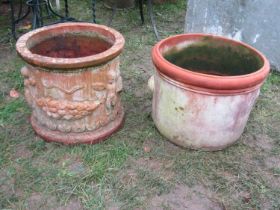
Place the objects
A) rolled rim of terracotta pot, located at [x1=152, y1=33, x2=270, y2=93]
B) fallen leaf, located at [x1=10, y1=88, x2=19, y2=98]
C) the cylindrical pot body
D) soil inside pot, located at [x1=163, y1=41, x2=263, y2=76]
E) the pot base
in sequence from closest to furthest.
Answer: rolled rim of terracotta pot, located at [x1=152, y1=33, x2=270, y2=93] < the pot base < soil inside pot, located at [x1=163, y1=41, x2=263, y2=76] < fallen leaf, located at [x1=10, y1=88, x2=19, y2=98] < the cylindrical pot body

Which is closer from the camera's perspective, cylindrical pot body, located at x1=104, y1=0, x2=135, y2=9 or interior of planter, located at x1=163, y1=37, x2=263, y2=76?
interior of planter, located at x1=163, y1=37, x2=263, y2=76

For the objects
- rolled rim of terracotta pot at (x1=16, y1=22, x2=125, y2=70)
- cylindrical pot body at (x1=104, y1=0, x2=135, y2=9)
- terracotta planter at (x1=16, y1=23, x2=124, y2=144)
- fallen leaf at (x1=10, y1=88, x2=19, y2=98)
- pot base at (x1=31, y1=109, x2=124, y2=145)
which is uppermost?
rolled rim of terracotta pot at (x1=16, y1=22, x2=125, y2=70)

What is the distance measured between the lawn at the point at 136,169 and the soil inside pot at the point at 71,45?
1.89 ft

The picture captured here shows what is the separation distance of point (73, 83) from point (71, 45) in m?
0.66

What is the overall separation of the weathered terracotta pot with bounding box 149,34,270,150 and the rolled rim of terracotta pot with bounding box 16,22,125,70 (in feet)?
1.04

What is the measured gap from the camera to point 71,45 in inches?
112

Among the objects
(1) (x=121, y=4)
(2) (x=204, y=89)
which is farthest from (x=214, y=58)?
(1) (x=121, y=4)

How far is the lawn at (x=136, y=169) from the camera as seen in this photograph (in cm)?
220

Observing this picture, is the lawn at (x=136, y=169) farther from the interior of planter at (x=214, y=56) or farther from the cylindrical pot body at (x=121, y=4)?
the cylindrical pot body at (x=121, y=4)

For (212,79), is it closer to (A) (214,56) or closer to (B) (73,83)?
(A) (214,56)

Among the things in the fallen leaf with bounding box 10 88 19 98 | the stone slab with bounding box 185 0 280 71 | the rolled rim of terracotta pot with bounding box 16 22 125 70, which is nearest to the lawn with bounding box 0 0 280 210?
the fallen leaf with bounding box 10 88 19 98

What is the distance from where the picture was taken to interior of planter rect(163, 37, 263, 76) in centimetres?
267

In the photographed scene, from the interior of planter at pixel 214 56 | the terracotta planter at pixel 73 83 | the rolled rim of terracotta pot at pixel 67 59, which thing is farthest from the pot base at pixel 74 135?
the interior of planter at pixel 214 56

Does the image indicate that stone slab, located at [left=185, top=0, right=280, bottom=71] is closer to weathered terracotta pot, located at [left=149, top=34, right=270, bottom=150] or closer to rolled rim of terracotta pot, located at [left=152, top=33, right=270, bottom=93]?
weathered terracotta pot, located at [left=149, top=34, right=270, bottom=150]
